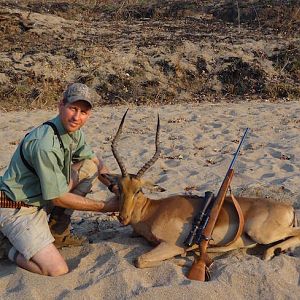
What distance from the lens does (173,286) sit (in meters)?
4.87

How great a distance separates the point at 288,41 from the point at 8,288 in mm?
14296

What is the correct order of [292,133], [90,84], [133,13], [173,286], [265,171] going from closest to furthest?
[173,286], [265,171], [292,133], [90,84], [133,13]

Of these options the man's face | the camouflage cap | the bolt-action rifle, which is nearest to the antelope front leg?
the bolt-action rifle

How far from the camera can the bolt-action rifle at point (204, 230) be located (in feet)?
16.7

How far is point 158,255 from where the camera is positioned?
5328 millimetres

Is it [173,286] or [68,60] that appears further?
[68,60]

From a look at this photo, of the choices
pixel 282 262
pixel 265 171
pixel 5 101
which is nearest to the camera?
pixel 282 262

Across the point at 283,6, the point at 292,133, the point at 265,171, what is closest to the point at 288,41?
the point at 283,6

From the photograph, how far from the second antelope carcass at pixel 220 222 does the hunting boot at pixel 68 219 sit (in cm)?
49

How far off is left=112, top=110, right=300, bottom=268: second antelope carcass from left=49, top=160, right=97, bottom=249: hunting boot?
49 centimetres

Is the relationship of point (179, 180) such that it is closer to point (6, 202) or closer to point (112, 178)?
point (112, 178)

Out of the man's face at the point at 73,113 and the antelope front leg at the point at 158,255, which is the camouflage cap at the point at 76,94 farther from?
the antelope front leg at the point at 158,255

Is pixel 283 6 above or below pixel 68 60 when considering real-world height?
above

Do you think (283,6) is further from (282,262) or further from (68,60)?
(282,262)
